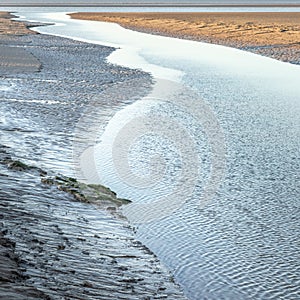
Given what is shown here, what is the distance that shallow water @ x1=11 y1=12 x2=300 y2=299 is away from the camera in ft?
24.5

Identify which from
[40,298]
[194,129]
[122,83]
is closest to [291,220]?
[40,298]

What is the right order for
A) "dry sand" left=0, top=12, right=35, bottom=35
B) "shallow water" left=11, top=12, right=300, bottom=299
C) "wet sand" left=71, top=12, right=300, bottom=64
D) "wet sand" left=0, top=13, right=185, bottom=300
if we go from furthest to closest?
"dry sand" left=0, top=12, right=35, bottom=35
"wet sand" left=71, top=12, right=300, bottom=64
"shallow water" left=11, top=12, right=300, bottom=299
"wet sand" left=0, top=13, right=185, bottom=300

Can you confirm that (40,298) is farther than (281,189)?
No

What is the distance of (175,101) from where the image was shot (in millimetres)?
18984

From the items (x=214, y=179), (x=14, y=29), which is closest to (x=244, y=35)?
(x=14, y=29)

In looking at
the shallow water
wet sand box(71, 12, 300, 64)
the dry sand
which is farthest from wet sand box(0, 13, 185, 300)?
the dry sand

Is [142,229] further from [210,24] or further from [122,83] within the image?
[210,24]

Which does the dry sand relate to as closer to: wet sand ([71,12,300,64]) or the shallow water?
wet sand ([71,12,300,64])

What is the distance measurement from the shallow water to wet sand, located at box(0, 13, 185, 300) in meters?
0.38

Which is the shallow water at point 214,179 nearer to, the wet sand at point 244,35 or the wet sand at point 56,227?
the wet sand at point 56,227

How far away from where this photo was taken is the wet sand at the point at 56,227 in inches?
246

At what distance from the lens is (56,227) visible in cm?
791

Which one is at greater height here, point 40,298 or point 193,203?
point 40,298

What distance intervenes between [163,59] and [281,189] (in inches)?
845
